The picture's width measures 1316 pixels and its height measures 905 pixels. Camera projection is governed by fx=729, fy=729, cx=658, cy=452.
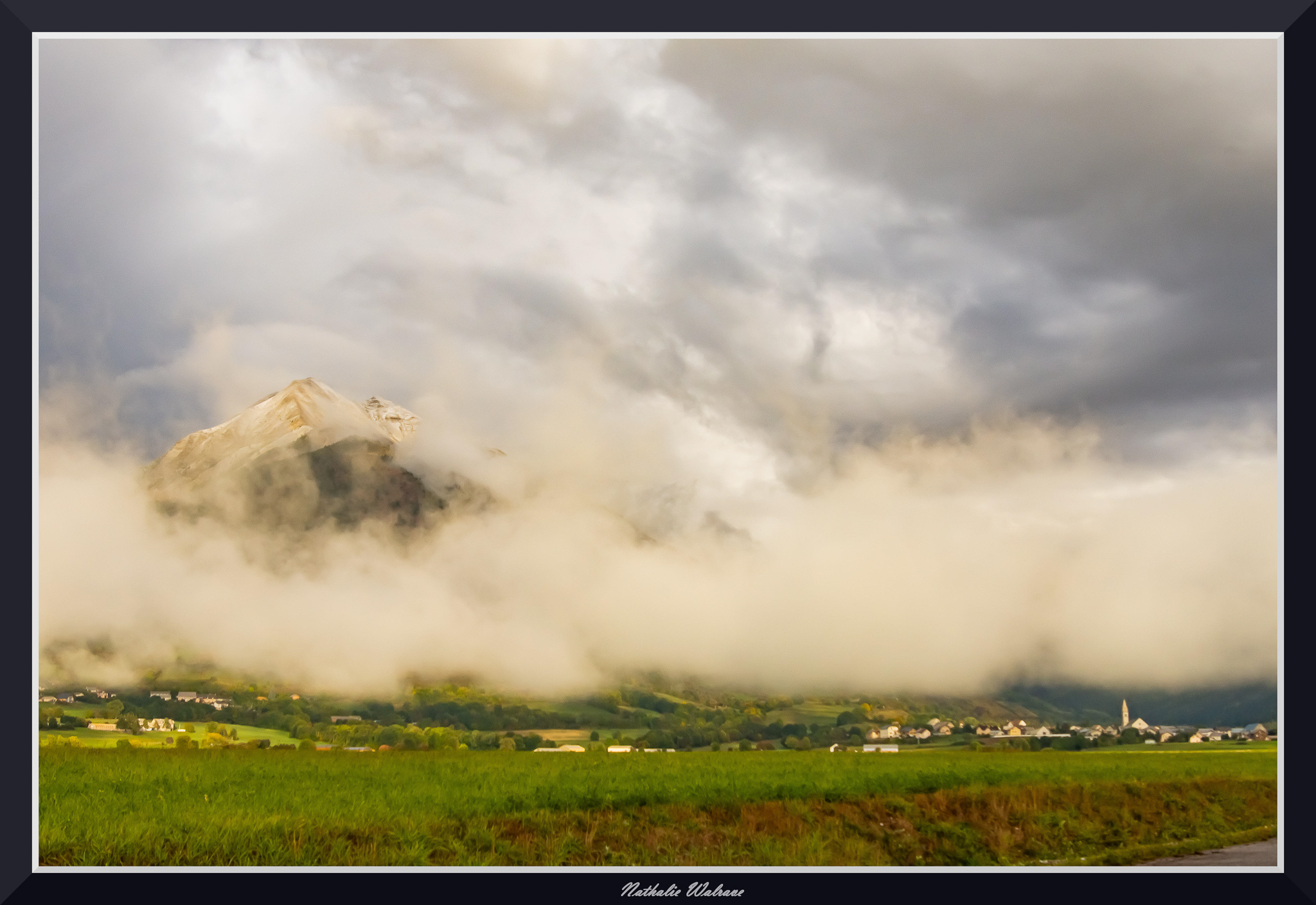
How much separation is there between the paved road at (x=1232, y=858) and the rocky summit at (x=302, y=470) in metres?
15.7

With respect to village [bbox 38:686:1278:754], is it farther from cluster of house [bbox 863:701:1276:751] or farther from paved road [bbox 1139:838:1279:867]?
paved road [bbox 1139:838:1279:867]

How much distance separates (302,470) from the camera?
18.9 meters

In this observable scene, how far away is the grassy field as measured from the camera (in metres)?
9.66

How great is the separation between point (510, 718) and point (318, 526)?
675 cm

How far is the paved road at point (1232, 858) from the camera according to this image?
10578 millimetres

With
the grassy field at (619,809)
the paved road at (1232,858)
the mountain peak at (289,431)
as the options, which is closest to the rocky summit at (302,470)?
the mountain peak at (289,431)

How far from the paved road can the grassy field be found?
27 centimetres

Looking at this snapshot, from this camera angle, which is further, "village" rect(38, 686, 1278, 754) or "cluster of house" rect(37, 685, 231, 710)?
"village" rect(38, 686, 1278, 754)

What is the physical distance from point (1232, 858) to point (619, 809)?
365 inches

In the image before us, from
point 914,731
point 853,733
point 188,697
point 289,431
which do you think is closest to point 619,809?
point 853,733
